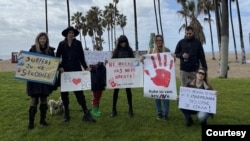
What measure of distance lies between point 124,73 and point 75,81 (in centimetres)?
125

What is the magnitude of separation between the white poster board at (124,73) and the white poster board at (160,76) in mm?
231

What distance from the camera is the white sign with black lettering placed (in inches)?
326

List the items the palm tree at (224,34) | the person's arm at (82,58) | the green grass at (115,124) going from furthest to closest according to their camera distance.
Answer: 1. the palm tree at (224,34)
2. the person's arm at (82,58)
3. the green grass at (115,124)

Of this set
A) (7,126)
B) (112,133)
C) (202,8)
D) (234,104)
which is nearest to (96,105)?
(112,133)

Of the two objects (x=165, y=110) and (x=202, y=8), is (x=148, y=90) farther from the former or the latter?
(x=202, y=8)

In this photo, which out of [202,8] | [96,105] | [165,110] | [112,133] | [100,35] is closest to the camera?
[112,133]

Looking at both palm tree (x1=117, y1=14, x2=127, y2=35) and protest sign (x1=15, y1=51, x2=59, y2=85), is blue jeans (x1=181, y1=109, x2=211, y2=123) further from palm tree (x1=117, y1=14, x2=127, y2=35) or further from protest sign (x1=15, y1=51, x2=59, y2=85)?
palm tree (x1=117, y1=14, x2=127, y2=35)

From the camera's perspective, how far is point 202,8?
5919 centimetres

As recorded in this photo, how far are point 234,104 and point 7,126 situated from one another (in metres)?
6.59

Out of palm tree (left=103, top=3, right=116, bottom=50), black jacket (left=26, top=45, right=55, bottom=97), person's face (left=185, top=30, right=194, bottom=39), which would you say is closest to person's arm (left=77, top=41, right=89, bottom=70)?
black jacket (left=26, top=45, right=55, bottom=97)

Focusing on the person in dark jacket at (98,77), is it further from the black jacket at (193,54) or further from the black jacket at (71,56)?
the black jacket at (193,54)

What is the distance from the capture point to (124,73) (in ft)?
30.6

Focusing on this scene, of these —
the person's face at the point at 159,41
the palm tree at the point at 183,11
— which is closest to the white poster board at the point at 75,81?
the person's face at the point at 159,41

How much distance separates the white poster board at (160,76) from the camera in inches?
351
